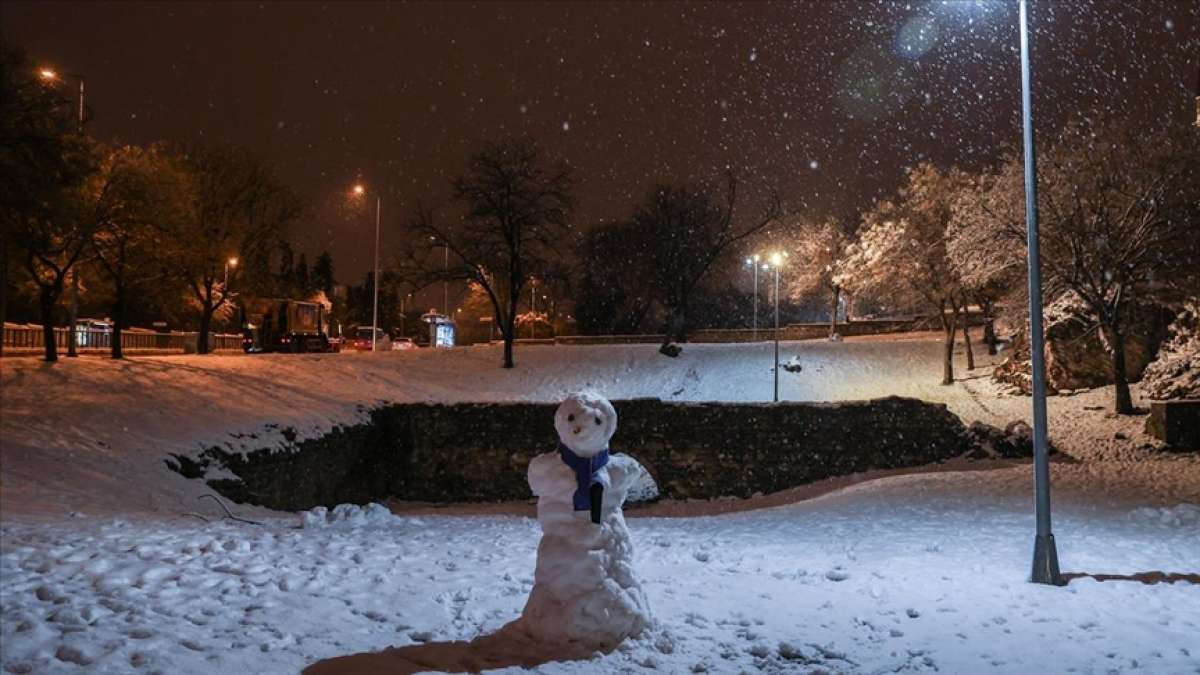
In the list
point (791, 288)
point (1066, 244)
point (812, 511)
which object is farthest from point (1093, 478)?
point (791, 288)

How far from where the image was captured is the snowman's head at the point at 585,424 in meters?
7.28

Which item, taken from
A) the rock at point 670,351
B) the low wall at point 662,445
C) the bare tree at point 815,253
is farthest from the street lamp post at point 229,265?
the bare tree at point 815,253

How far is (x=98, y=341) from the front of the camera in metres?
42.0

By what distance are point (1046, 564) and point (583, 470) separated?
6049 mm

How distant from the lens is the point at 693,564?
11375 millimetres

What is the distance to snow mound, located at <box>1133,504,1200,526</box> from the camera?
1425 cm

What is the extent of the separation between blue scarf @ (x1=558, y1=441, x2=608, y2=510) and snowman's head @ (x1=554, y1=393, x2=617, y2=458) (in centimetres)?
5

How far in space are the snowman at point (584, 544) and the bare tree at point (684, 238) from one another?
44309mm

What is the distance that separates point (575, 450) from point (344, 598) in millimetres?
3291

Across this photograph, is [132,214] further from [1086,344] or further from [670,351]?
[1086,344]

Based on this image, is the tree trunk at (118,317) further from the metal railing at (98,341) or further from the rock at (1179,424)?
the rock at (1179,424)

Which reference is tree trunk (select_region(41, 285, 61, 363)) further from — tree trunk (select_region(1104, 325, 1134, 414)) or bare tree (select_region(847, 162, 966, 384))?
tree trunk (select_region(1104, 325, 1134, 414))

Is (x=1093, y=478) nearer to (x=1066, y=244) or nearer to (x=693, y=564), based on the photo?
(x=1066, y=244)

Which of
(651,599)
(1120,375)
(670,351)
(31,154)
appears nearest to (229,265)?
(670,351)
